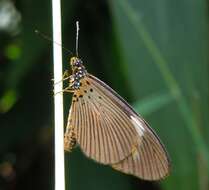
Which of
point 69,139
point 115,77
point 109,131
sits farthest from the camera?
point 115,77

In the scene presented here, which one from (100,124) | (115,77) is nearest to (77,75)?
(100,124)

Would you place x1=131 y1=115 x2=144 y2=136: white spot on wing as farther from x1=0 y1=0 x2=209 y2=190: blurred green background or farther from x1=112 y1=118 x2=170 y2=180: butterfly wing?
x1=0 y1=0 x2=209 y2=190: blurred green background

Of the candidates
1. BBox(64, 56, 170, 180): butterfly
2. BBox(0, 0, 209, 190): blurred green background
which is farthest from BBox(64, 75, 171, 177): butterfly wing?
BBox(0, 0, 209, 190): blurred green background

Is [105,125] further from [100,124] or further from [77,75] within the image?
[77,75]

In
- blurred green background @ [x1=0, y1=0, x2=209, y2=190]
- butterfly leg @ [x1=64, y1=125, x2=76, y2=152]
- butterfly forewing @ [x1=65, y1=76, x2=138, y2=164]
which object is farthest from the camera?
blurred green background @ [x1=0, y1=0, x2=209, y2=190]

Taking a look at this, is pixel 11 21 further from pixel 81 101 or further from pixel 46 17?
pixel 81 101

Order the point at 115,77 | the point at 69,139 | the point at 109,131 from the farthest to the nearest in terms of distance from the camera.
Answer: the point at 115,77
the point at 109,131
the point at 69,139

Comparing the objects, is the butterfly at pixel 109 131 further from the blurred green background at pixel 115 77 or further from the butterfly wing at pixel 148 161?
the blurred green background at pixel 115 77
